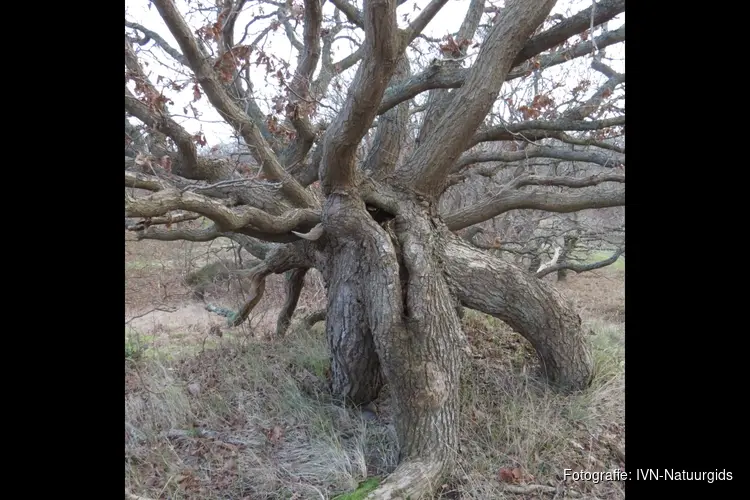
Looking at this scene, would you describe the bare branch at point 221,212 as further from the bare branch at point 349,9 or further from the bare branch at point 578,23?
the bare branch at point 349,9

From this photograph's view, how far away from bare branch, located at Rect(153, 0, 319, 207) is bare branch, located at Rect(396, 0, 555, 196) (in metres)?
1.04

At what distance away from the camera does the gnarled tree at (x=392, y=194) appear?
9.09 ft

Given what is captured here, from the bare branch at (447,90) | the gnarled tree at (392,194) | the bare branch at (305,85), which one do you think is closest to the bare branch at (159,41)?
the gnarled tree at (392,194)

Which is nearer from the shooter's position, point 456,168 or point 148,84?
point 148,84

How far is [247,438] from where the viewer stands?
131 inches

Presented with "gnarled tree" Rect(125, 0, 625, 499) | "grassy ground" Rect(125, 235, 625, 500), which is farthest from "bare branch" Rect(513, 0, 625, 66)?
"grassy ground" Rect(125, 235, 625, 500)

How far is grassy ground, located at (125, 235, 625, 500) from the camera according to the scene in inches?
108

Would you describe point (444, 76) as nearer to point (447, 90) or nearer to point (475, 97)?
point (475, 97)

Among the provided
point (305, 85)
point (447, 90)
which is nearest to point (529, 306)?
point (447, 90)

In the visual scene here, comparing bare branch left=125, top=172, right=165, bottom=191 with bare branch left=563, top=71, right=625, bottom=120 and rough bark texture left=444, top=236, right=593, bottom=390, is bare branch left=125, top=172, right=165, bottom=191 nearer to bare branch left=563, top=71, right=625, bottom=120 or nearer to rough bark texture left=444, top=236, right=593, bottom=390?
rough bark texture left=444, top=236, right=593, bottom=390

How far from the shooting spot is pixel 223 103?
3.47 meters

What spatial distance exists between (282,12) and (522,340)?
4516 mm
